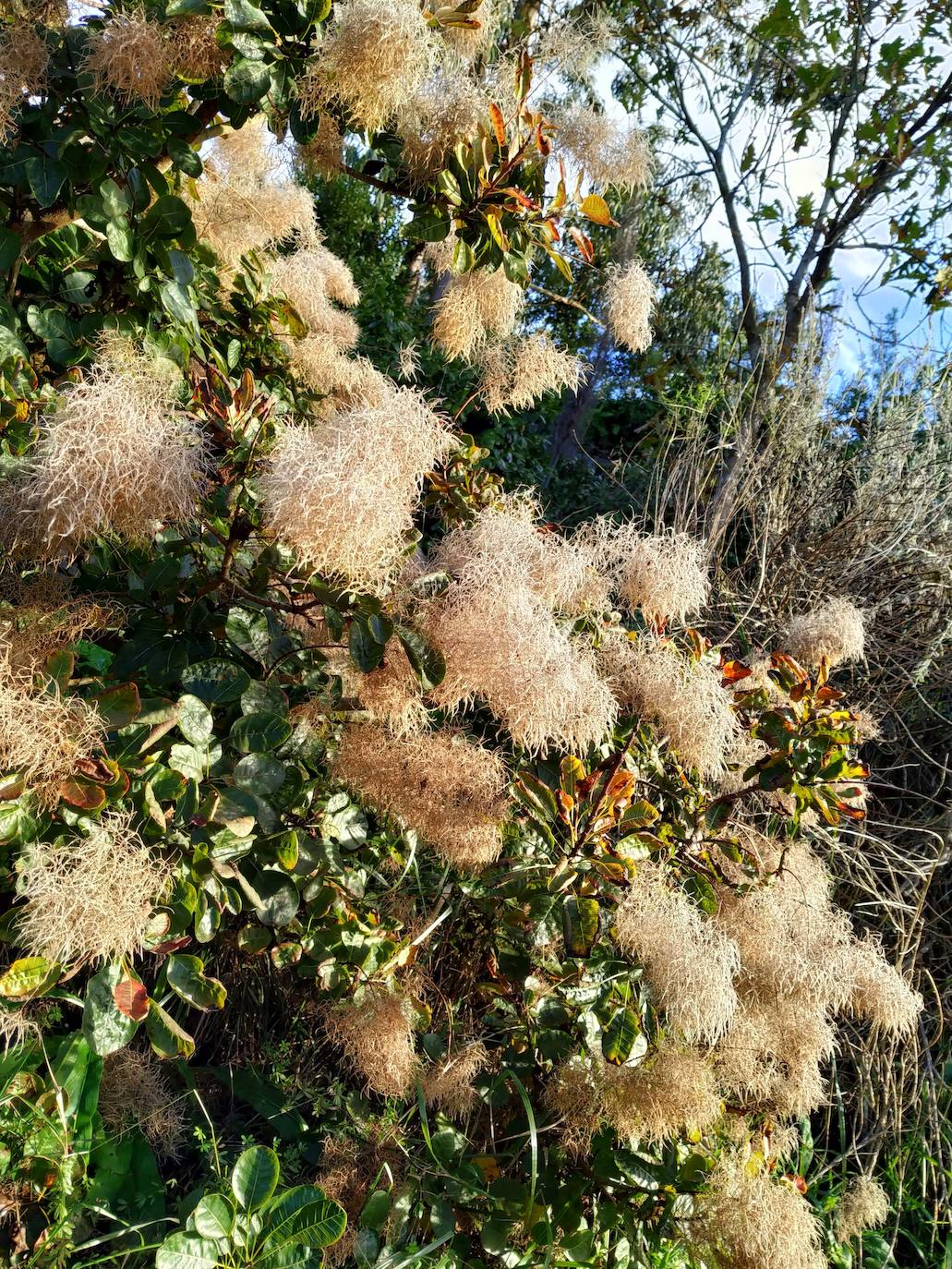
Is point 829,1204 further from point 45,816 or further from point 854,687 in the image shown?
point 45,816

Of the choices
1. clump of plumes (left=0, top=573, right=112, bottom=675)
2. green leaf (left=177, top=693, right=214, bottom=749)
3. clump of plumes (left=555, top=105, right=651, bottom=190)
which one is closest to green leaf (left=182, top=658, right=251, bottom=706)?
green leaf (left=177, top=693, right=214, bottom=749)

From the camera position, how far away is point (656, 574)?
1.66 meters

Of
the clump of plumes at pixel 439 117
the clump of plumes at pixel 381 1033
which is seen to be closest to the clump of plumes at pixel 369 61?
the clump of plumes at pixel 439 117

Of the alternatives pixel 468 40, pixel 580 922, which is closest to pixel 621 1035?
pixel 580 922

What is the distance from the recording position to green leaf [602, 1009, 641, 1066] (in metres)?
1.56

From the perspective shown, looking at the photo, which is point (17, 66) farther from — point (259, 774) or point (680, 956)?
point (680, 956)

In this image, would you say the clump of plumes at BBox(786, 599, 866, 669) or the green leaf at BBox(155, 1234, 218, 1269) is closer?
the green leaf at BBox(155, 1234, 218, 1269)

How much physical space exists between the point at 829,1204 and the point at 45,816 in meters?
2.38

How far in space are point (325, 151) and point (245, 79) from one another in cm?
40

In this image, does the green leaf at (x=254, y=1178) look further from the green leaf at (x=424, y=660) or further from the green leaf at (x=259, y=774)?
the green leaf at (x=424, y=660)

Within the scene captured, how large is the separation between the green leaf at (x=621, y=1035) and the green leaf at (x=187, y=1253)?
0.66m

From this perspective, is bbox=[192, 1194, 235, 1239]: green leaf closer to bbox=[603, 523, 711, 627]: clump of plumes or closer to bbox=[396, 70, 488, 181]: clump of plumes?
bbox=[603, 523, 711, 627]: clump of plumes

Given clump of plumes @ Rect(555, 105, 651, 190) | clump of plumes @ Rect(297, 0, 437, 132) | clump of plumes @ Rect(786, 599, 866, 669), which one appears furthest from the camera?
clump of plumes @ Rect(786, 599, 866, 669)

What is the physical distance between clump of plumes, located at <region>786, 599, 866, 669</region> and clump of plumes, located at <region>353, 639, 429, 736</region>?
1270 millimetres
